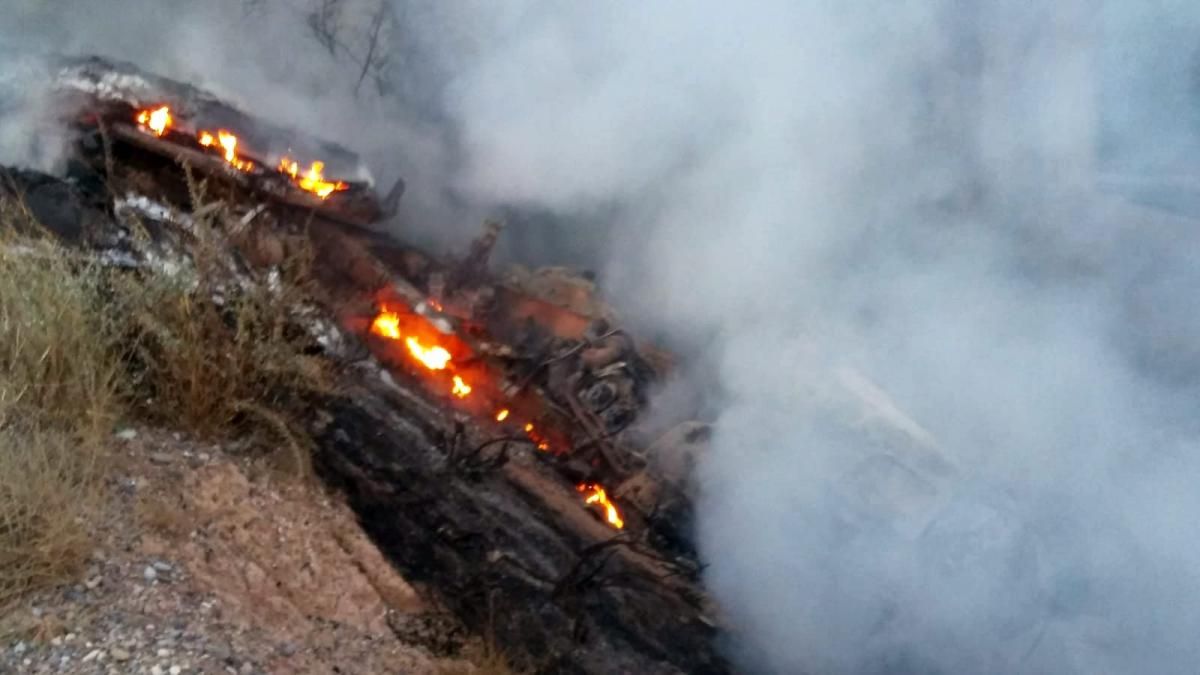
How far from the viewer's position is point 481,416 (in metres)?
4.01

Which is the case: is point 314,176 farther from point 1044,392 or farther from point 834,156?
point 1044,392

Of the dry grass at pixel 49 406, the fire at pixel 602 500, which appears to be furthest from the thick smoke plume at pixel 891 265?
the dry grass at pixel 49 406

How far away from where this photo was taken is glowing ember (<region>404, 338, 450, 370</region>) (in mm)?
4160

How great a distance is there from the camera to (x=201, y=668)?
244 centimetres

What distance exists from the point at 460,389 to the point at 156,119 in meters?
1.73

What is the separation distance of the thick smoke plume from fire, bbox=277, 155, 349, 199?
0.72 meters

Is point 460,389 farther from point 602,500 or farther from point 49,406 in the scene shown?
point 49,406

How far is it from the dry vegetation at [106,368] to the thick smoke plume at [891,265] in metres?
1.60

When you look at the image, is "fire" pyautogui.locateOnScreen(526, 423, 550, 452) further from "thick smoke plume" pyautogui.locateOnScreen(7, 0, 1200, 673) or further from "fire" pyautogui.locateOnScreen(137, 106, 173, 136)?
"fire" pyautogui.locateOnScreen(137, 106, 173, 136)

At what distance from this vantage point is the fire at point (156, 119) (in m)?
4.41


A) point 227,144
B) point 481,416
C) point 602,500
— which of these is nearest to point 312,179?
point 227,144

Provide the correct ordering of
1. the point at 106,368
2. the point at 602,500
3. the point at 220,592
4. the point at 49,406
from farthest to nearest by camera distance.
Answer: the point at 602,500 < the point at 106,368 < the point at 49,406 < the point at 220,592

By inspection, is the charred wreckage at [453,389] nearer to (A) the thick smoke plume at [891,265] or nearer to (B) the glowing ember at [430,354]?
(B) the glowing ember at [430,354]

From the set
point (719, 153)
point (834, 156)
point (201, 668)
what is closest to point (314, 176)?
point (719, 153)
